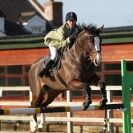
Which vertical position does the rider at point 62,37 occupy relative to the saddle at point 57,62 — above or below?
above

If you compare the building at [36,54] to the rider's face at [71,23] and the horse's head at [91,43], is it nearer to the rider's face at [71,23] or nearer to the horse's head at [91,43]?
the rider's face at [71,23]

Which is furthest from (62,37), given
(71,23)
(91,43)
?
(91,43)

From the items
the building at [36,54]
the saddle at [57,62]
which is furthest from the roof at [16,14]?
the saddle at [57,62]

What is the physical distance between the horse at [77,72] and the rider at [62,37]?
11 centimetres

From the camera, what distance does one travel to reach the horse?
30.0 feet

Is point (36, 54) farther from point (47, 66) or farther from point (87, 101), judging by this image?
point (87, 101)

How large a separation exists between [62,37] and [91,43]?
39.6 inches

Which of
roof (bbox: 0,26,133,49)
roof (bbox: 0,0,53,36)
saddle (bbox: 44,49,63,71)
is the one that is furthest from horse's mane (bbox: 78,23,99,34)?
roof (bbox: 0,0,53,36)

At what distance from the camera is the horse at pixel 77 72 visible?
9133 mm

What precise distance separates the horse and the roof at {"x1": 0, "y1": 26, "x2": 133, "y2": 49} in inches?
326

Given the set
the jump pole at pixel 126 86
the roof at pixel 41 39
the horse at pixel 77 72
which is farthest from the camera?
the roof at pixel 41 39

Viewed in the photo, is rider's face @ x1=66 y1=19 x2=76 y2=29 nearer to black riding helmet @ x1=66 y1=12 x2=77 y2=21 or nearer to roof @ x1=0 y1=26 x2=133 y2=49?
black riding helmet @ x1=66 y1=12 x2=77 y2=21

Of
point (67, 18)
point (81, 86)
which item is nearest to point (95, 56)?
point (81, 86)

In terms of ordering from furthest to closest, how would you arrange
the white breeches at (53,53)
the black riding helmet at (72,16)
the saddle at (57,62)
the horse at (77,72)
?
the white breeches at (53,53)
the saddle at (57,62)
the black riding helmet at (72,16)
the horse at (77,72)
